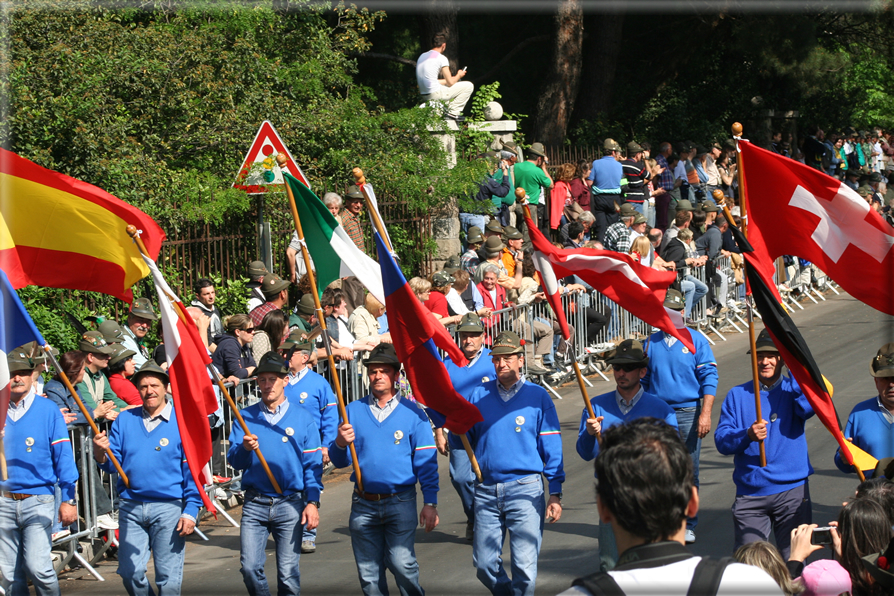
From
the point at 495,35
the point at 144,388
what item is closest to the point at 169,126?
the point at 144,388

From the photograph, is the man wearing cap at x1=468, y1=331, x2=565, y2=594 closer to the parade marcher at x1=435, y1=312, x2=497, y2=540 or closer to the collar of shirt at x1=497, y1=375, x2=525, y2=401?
the collar of shirt at x1=497, y1=375, x2=525, y2=401

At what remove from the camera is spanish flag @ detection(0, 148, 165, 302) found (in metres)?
7.43

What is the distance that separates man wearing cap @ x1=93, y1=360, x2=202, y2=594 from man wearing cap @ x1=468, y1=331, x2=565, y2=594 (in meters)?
2.03

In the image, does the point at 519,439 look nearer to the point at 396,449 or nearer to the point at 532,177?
the point at 396,449

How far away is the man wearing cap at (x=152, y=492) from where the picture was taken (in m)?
7.11

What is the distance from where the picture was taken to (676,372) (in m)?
9.04

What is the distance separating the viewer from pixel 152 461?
7.21 m

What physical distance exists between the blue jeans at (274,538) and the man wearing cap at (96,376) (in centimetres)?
214

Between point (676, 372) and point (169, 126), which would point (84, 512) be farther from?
point (169, 126)

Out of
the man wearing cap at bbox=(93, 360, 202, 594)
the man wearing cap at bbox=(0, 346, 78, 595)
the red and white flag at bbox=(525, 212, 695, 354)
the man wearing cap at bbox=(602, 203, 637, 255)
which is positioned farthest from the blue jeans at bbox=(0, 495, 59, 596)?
the man wearing cap at bbox=(602, 203, 637, 255)

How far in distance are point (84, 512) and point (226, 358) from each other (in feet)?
7.20

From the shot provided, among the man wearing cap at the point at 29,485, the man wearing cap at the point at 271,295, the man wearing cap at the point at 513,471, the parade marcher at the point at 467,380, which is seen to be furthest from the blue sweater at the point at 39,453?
the man wearing cap at the point at 271,295

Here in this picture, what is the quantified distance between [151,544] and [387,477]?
1.70 meters

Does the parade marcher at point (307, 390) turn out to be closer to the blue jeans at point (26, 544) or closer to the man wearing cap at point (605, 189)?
the blue jeans at point (26, 544)
